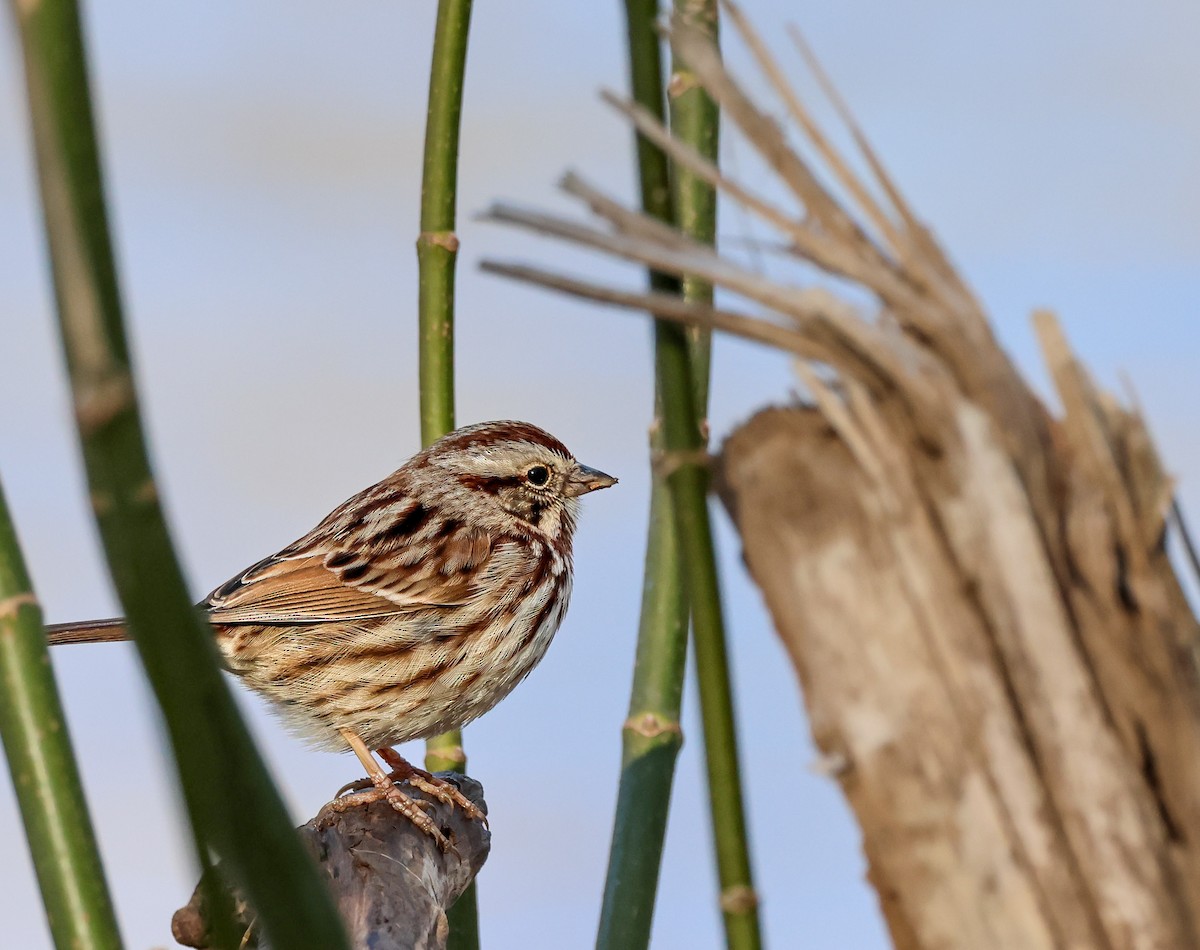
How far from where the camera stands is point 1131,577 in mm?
1960

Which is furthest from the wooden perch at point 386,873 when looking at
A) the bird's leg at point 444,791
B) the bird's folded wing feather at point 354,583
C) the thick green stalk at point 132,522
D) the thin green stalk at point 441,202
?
the thick green stalk at point 132,522

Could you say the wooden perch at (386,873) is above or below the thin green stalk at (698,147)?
below

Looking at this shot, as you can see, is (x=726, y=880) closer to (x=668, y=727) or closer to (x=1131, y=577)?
(x=1131, y=577)

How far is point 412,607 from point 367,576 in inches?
12.6

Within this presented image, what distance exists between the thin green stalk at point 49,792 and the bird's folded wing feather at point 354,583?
2.85m

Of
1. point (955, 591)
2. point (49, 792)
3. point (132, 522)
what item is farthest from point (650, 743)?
point (132, 522)

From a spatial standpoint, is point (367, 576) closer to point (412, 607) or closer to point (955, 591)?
point (412, 607)

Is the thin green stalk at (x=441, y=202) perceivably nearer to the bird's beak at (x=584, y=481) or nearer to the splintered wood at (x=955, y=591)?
the bird's beak at (x=584, y=481)

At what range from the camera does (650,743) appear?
3.79 m

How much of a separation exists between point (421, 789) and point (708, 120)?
103 inches

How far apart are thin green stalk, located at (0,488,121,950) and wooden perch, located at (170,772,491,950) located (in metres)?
0.46

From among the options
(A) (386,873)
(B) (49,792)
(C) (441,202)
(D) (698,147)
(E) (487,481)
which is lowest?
(A) (386,873)

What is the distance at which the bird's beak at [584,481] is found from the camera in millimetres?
6754

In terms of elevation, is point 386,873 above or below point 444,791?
below
